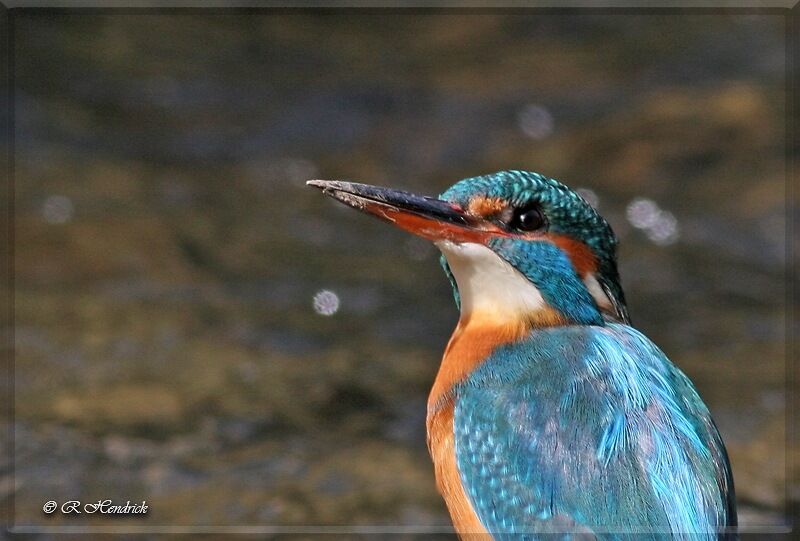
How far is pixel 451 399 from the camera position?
4.11 meters

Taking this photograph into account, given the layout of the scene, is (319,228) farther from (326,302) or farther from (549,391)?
(549,391)

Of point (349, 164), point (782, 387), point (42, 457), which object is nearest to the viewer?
point (42, 457)

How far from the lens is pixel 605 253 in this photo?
4.19 m

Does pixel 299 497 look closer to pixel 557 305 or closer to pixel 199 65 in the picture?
pixel 557 305

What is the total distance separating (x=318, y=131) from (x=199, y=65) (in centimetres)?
166

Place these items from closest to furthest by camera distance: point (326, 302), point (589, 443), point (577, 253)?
point (589, 443), point (577, 253), point (326, 302)

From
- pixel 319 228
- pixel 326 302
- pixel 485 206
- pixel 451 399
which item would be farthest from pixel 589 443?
pixel 319 228

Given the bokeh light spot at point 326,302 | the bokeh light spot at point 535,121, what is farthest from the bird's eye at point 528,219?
the bokeh light spot at point 535,121

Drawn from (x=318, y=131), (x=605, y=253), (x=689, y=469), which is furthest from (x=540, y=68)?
(x=689, y=469)

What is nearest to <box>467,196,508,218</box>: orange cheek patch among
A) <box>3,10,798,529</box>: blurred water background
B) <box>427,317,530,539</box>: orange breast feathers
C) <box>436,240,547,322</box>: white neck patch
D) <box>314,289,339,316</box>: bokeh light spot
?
<box>436,240,547,322</box>: white neck patch

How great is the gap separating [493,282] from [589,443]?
2.69ft

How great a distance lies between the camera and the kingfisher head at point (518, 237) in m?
4.04

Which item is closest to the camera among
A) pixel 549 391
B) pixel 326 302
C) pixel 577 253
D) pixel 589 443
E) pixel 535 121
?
pixel 589 443

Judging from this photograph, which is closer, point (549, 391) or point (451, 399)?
point (549, 391)
